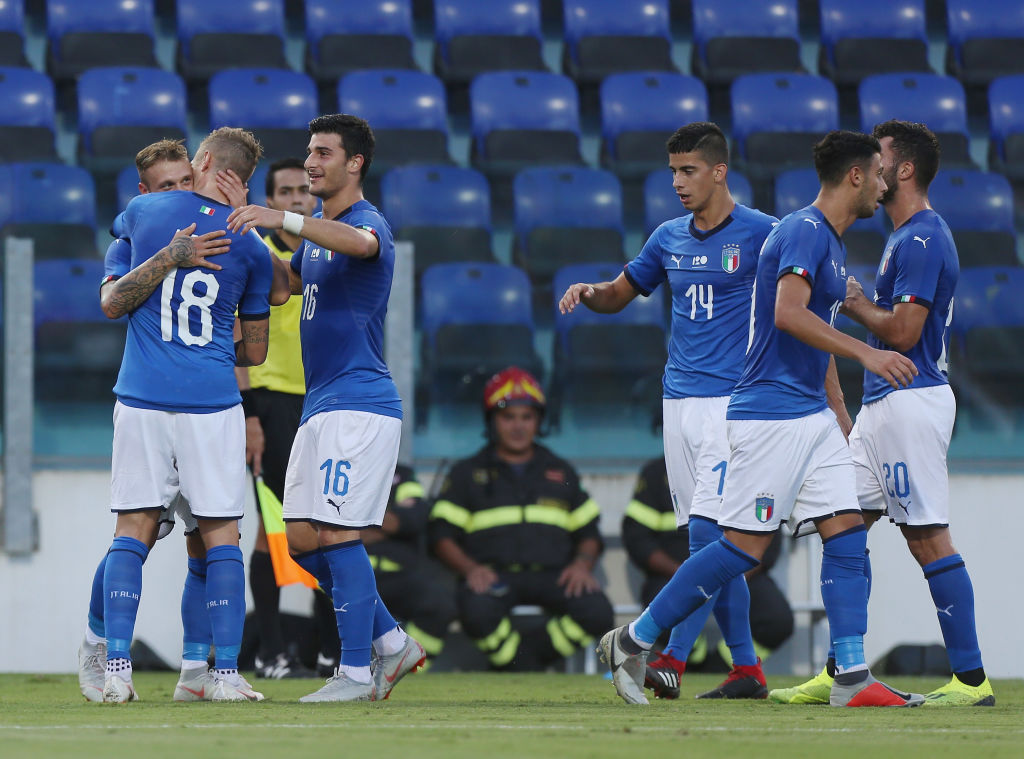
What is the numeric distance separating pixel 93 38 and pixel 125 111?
1.13 meters

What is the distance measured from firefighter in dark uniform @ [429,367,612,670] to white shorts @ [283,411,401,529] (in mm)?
2523

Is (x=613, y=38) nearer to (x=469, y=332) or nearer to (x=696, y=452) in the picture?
(x=469, y=332)

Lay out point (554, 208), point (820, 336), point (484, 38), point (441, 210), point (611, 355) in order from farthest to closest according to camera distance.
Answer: point (484, 38) < point (554, 208) < point (441, 210) < point (611, 355) < point (820, 336)

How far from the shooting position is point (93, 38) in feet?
34.1

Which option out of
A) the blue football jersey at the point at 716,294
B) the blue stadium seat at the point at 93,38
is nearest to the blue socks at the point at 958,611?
the blue football jersey at the point at 716,294

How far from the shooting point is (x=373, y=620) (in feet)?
16.5

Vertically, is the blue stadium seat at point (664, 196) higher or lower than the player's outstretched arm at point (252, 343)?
higher

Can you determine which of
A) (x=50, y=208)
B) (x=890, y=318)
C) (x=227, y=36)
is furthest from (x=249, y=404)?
(x=227, y=36)

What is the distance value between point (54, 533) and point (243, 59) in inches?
177

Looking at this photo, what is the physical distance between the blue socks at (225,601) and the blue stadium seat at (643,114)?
5754 millimetres

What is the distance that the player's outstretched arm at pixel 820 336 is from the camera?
4.59m

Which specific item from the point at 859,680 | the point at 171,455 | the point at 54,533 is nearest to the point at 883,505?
the point at 859,680

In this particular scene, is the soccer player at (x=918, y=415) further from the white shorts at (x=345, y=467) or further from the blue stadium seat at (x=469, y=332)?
the blue stadium seat at (x=469, y=332)

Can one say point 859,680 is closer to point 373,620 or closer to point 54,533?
point 373,620
